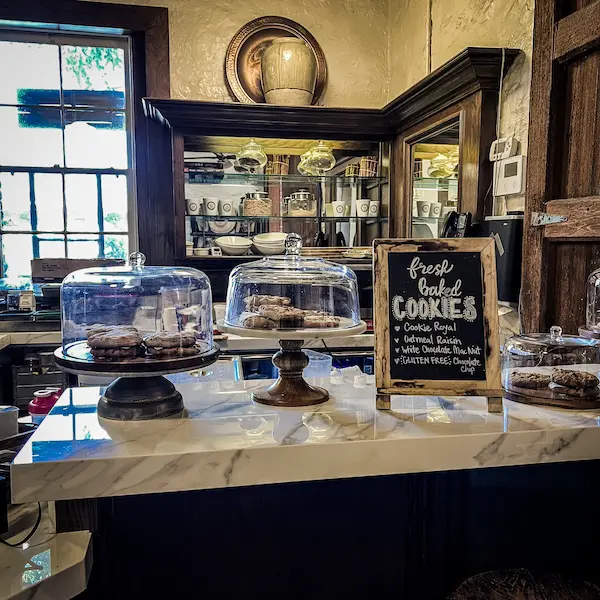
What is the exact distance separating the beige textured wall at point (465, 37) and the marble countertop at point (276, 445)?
1491mm

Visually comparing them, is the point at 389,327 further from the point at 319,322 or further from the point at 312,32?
the point at 312,32

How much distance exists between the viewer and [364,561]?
50.9 inches

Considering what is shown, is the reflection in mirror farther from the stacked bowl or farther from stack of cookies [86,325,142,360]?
stack of cookies [86,325,142,360]

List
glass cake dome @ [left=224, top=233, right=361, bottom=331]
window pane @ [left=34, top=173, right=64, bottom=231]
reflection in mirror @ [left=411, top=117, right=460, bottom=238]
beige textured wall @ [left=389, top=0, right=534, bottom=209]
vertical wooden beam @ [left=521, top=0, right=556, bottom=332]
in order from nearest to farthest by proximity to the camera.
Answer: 1. glass cake dome @ [left=224, top=233, right=361, bottom=331]
2. vertical wooden beam @ [left=521, top=0, right=556, bottom=332]
3. beige textured wall @ [left=389, top=0, right=534, bottom=209]
4. reflection in mirror @ [left=411, top=117, right=460, bottom=238]
5. window pane @ [left=34, top=173, right=64, bottom=231]

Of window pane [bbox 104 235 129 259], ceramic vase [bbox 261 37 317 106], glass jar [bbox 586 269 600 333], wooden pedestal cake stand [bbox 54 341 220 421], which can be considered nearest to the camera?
wooden pedestal cake stand [bbox 54 341 220 421]

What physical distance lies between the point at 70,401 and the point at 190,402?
301mm

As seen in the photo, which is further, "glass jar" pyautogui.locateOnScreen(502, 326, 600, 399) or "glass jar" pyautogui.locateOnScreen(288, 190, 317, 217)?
"glass jar" pyautogui.locateOnScreen(288, 190, 317, 217)

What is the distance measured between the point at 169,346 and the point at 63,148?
2986mm

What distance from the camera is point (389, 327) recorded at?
124 cm

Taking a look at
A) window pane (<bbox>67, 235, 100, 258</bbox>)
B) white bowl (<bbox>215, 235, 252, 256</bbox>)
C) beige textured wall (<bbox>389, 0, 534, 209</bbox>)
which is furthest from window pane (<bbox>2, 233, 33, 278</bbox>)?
beige textured wall (<bbox>389, 0, 534, 209</bbox>)

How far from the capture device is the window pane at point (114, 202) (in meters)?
3.76

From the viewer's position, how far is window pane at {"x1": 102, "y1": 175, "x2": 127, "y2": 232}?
376cm

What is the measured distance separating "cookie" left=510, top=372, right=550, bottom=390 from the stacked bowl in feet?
7.57

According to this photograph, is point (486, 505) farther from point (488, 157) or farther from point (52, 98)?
point (52, 98)
